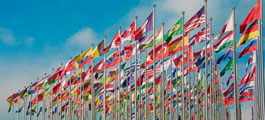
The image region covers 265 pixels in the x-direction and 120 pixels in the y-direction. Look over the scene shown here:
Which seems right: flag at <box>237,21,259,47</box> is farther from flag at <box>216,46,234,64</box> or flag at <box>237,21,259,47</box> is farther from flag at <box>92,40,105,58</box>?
flag at <box>92,40,105,58</box>

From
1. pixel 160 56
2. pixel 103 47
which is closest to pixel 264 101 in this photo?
pixel 160 56

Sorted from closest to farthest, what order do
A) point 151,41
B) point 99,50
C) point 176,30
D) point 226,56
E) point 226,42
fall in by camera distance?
point 226,42 → point 176,30 → point 226,56 → point 151,41 → point 99,50

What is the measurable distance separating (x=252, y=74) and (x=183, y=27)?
37.0 feet

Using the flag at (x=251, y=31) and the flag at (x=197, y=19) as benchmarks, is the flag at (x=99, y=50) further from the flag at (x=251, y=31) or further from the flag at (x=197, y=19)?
the flag at (x=251, y=31)

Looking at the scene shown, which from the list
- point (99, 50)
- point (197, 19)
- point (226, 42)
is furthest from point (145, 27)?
point (99, 50)

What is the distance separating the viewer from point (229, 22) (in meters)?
22.3

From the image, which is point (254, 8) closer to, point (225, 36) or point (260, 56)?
point (260, 56)

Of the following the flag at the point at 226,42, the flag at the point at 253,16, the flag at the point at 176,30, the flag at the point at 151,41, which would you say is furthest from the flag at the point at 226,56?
the flag at the point at 253,16

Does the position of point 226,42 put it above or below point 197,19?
below

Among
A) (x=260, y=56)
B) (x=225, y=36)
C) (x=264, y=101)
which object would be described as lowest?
(x=264, y=101)

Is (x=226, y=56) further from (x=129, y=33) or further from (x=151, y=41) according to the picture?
(x=129, y=33)

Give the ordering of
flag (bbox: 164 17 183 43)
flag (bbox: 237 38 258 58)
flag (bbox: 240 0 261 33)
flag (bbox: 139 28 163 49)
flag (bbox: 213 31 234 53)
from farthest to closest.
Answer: flag (bbox: 139 28 163 49) → flag (bbox: 164 17 183 43) → flag (bbox: 213 31 234 53) → flag (bbox: 237 38 258 58) → flag (bbox: 240 0 261 33)

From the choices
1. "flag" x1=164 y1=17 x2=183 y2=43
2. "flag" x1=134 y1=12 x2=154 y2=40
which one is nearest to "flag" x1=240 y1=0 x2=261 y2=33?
"flag" x1=164 y1=17 x2=183 y2=43

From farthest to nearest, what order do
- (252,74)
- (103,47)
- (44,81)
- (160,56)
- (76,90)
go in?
(76,90) < (44,81) < (252,74) < (103,47) < (160,56)
